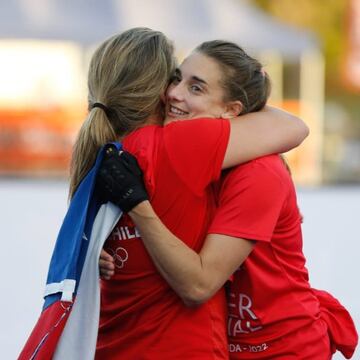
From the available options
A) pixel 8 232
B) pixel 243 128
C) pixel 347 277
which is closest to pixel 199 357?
pixel 243 128

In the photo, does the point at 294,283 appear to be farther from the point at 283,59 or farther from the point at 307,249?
the point at 283,59

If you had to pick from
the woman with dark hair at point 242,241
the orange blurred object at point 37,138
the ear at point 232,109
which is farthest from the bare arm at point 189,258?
the orange blurred object at point 37,138

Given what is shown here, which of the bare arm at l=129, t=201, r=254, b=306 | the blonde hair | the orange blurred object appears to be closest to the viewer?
the bare arm at l=129, t=201, r=254, b=306

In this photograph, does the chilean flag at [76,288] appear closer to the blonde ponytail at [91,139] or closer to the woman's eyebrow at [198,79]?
the blonde ponytail at [91,139]

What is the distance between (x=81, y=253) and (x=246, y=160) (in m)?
0.35

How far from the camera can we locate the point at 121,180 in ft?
5.88

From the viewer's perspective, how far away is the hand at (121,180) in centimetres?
179

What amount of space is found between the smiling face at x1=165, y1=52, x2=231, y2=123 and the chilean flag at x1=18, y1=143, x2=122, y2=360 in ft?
0.51

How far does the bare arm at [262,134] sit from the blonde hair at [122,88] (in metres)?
0.17

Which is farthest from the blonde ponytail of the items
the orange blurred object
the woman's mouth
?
the orange blurred object

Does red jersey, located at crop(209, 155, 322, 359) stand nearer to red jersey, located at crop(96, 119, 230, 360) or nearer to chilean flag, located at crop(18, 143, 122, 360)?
red jersey, located at crop(96, 119, 230, 360)

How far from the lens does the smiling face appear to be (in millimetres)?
1898

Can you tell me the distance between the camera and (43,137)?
394 inches

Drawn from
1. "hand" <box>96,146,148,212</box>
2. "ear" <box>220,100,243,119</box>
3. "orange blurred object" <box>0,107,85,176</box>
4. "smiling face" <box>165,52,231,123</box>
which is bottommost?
"orange blurred object" <box>0,107,85,176</box>
